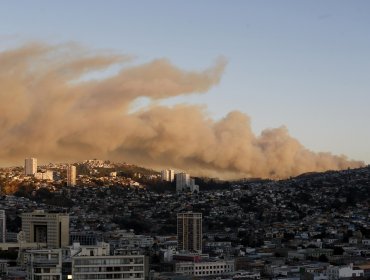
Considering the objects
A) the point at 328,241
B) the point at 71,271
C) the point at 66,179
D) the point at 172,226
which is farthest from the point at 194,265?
the point at 66,179

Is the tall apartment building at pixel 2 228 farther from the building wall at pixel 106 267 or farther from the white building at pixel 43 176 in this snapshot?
the building wall at pixel 106 267

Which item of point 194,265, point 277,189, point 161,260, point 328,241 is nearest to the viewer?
point 194,265

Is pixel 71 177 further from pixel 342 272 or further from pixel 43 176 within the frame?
pixel 342 272

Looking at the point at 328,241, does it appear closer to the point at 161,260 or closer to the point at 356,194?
→ the point at 161,260

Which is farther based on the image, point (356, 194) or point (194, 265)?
point (356, 194)

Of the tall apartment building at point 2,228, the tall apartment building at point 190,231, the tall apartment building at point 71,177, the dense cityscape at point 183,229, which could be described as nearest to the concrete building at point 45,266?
the dense cityscape at point 183,229

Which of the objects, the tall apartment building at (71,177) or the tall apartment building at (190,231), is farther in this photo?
the tall apartment building at (71,177)

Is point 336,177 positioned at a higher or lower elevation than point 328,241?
higher
